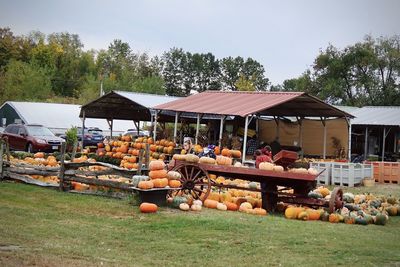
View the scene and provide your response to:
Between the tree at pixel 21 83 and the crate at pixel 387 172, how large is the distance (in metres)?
45.5

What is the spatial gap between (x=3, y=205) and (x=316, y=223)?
20.6 feet

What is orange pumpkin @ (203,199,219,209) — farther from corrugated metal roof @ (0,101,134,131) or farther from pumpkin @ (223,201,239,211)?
corrugated metal roof @ (0,101,134,131)

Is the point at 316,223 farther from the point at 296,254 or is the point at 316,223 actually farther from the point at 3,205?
the point at 3,205

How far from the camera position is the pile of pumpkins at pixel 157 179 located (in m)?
12.2

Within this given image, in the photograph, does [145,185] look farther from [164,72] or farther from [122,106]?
[164,72]

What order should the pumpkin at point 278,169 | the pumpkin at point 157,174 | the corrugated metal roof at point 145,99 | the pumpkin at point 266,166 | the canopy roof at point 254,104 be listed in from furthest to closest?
the corrugated metal roof at point 145,99, the canopy roof at point 254,104, the pumpkin at point 157,174, the pumpkin at point 266,166, the pumpkin at point 278,169

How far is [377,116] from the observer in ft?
117

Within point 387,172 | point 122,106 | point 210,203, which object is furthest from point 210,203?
point 122,106

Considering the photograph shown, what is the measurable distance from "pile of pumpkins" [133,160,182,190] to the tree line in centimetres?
4510

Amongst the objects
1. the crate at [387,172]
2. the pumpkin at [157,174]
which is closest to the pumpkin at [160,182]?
the pumpkin at [157,174]

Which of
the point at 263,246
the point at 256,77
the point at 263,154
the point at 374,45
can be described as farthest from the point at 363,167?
the point at 256,77

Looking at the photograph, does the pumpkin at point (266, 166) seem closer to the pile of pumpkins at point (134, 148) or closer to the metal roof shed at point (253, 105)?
the metal roof shed at point (253, 105)

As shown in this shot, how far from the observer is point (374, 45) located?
195 ft

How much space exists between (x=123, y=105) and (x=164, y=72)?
60171 millimetres
